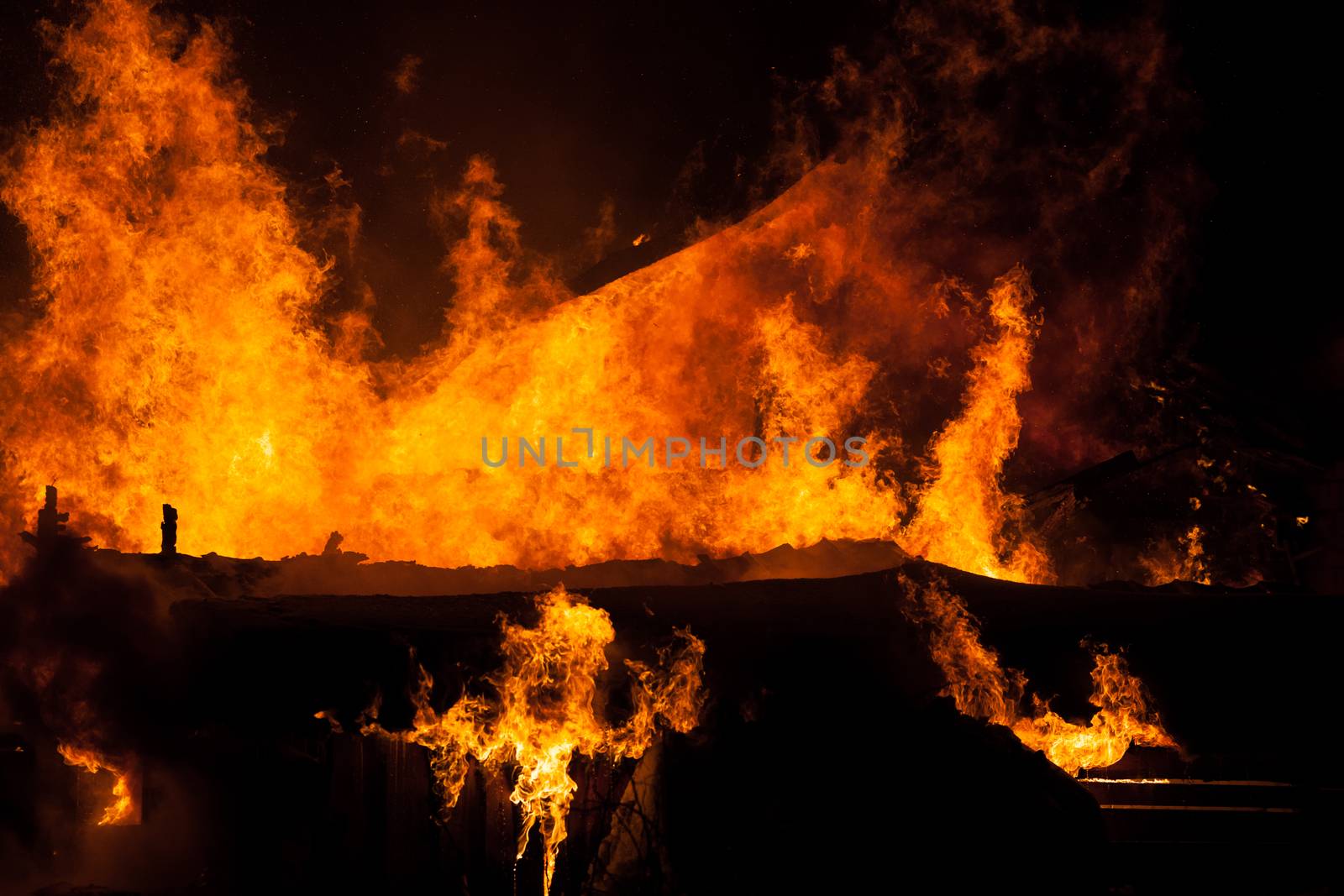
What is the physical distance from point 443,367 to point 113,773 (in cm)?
711

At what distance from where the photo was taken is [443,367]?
43.9 ft

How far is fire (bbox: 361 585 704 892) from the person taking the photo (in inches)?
250

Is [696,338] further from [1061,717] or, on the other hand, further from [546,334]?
[1061,717]

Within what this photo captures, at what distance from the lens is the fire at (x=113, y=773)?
670cm

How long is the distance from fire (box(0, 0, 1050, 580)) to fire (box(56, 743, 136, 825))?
17.3 ft

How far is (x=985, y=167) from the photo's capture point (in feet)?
43.3

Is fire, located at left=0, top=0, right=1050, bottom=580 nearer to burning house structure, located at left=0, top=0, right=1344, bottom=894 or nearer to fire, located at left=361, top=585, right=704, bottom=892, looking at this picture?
burning house structure, located at left=0, top=0, right=1344, bottom=894

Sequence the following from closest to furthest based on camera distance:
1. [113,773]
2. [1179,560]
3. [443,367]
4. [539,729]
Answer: [539,729] < [113,773] < [1179,560] < [443,367]

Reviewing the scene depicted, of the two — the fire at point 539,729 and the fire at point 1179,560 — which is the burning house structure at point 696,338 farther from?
the fire at point 539,729

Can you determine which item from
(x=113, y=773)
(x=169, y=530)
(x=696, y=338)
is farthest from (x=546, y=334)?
(x=113, y=773)

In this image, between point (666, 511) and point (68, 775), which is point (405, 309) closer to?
point (666, 511)

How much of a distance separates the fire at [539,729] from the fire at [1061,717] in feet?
6.26

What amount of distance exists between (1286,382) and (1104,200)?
3.31 metres

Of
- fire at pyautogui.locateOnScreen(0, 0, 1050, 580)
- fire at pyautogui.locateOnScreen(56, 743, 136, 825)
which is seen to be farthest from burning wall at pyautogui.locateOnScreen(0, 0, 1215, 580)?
fire at pyautogui.locateOnScreen(56, 743, 136, 825)
